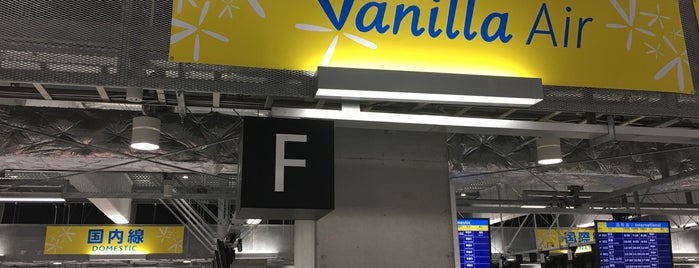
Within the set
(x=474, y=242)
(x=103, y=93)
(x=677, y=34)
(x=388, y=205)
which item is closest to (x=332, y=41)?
(x=103, y=93)

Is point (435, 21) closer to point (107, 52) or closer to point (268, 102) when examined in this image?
point (268, 102)

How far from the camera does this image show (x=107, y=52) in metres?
3.56

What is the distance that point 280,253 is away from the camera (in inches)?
664

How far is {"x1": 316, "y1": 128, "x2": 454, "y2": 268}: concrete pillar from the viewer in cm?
475

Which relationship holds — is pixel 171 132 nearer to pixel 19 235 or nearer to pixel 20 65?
pixel 20 65

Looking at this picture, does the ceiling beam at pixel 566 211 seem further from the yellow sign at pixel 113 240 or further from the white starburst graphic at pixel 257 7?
the yellow sign at pixel 113 240

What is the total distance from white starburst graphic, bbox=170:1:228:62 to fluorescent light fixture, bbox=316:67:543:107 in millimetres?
716

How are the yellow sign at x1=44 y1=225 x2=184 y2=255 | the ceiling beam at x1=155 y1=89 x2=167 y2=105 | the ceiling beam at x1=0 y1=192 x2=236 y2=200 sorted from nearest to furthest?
1. the ceiling beam at x1=155 y1=89 x2=167 y2=105
2. the ceiling beam at x1=0 y1=192 x2=236 y2=200
3. the yellow sign at x1=44 y1=225 x2=184 y2=255

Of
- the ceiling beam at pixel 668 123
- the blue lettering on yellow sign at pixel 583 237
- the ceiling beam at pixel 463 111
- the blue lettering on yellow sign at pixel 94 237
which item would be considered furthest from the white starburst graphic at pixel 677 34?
the blue lettering on yellow sign at pixel 583 237

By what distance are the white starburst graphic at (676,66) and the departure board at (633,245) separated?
5.44 meters

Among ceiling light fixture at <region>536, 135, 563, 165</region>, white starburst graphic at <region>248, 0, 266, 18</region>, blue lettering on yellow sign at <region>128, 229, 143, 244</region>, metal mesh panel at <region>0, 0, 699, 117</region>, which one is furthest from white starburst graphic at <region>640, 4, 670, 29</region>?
blue lettering on yellow sign at <region>128, 229, 143, 244</region>

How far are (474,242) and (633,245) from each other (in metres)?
2.55

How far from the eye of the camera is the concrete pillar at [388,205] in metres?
4.75

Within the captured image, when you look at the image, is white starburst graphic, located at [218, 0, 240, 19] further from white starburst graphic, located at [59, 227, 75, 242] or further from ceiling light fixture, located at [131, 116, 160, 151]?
white starburst graphic, located at [59, 227, 75, 242]
